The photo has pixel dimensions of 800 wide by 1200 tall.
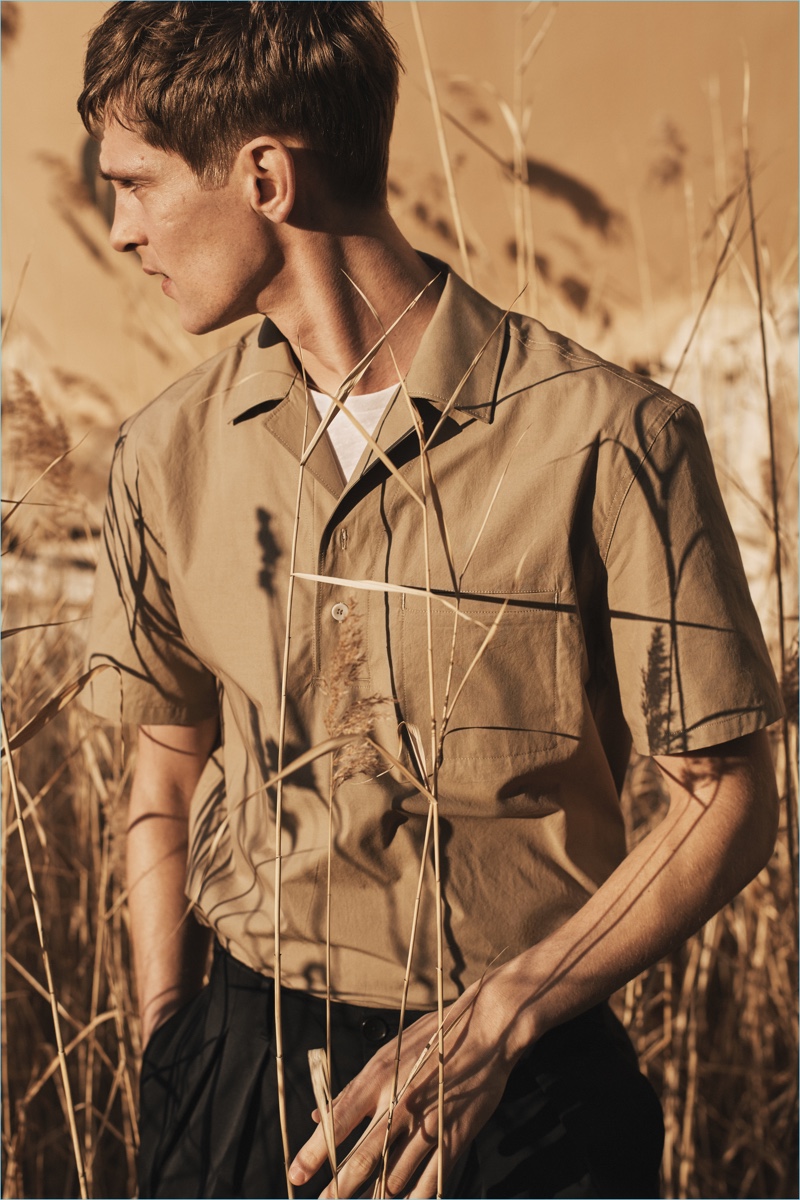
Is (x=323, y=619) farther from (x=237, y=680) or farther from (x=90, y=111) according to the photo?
(x=90, y=111)

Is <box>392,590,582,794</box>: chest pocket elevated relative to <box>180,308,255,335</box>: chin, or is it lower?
lower

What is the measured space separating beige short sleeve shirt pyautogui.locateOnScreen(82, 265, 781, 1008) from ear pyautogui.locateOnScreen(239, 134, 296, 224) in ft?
0.55

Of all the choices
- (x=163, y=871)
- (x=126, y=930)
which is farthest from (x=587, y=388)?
(x=126, y=930)

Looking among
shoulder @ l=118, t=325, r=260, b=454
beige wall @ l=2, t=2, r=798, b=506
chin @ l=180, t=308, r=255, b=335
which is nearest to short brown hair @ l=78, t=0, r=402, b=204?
chin @ l=180, t=308, r=255, b=335

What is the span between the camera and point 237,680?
3.54ft

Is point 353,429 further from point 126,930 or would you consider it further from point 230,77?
point 126,930

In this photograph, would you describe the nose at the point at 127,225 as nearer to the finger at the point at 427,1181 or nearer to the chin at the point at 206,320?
the chin at the point at 206,320

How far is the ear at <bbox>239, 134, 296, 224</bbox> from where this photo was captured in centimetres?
98

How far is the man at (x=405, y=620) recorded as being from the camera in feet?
3.11

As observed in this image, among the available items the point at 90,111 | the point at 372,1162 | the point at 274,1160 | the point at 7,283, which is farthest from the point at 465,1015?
the point at 7,283

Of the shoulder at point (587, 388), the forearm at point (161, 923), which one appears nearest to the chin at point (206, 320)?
the shoulder at point (587, 388)

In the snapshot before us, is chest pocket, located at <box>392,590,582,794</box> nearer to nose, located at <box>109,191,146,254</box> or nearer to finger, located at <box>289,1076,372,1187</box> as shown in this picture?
finger, located at <box>289,1076,372,1187</box>

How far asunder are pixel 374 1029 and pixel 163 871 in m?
0.36

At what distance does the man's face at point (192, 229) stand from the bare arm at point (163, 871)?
511 mm
